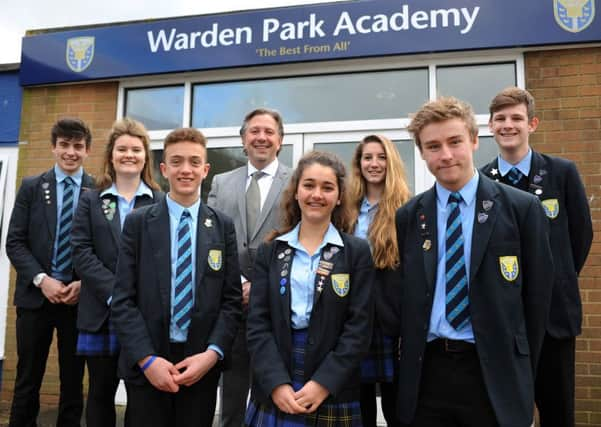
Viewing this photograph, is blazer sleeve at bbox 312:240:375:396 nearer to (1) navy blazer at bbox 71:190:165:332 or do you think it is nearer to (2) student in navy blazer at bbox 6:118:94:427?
(1) navy blazer at bbox 71:190:165:332

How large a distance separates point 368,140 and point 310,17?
7.86ft

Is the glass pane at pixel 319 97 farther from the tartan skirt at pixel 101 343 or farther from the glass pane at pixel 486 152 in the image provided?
the tartan skirt at pixel 101 343

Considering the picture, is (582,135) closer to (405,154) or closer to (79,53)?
(405,154)

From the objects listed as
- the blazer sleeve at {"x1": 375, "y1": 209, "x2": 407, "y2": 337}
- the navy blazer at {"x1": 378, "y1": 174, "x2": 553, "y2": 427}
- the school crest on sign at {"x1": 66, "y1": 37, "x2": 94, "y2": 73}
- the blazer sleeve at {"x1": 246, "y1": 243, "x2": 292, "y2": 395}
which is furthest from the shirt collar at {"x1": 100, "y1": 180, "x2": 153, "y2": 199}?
the school crest on sign at {"x1": 66, "y1": 37, "x2": 94, "y2": 73}

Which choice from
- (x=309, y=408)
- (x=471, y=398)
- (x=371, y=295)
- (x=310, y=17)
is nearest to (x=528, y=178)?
Result: (x=371, y=295)

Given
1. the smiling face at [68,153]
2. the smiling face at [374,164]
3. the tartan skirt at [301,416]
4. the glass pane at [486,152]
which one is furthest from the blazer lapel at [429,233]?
the glass pane at [486,152]

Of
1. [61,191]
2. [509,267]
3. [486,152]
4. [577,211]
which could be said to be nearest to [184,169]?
[61,191]

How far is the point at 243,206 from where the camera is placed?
127 inches

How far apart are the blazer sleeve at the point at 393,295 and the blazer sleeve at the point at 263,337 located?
1.83 ft

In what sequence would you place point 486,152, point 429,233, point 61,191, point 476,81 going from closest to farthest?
point 429,233 < point 61,191 < point 486,152 < point 476,81

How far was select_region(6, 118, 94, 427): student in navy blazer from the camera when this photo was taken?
3.17 m

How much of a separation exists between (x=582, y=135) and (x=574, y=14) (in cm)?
108

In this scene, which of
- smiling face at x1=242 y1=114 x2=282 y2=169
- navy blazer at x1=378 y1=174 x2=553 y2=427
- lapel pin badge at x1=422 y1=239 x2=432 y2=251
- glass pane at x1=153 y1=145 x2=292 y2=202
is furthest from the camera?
glass pane at x1=153 y1=145 x2=292 y2=202

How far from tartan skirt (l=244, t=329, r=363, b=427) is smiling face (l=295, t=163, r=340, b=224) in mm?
560
